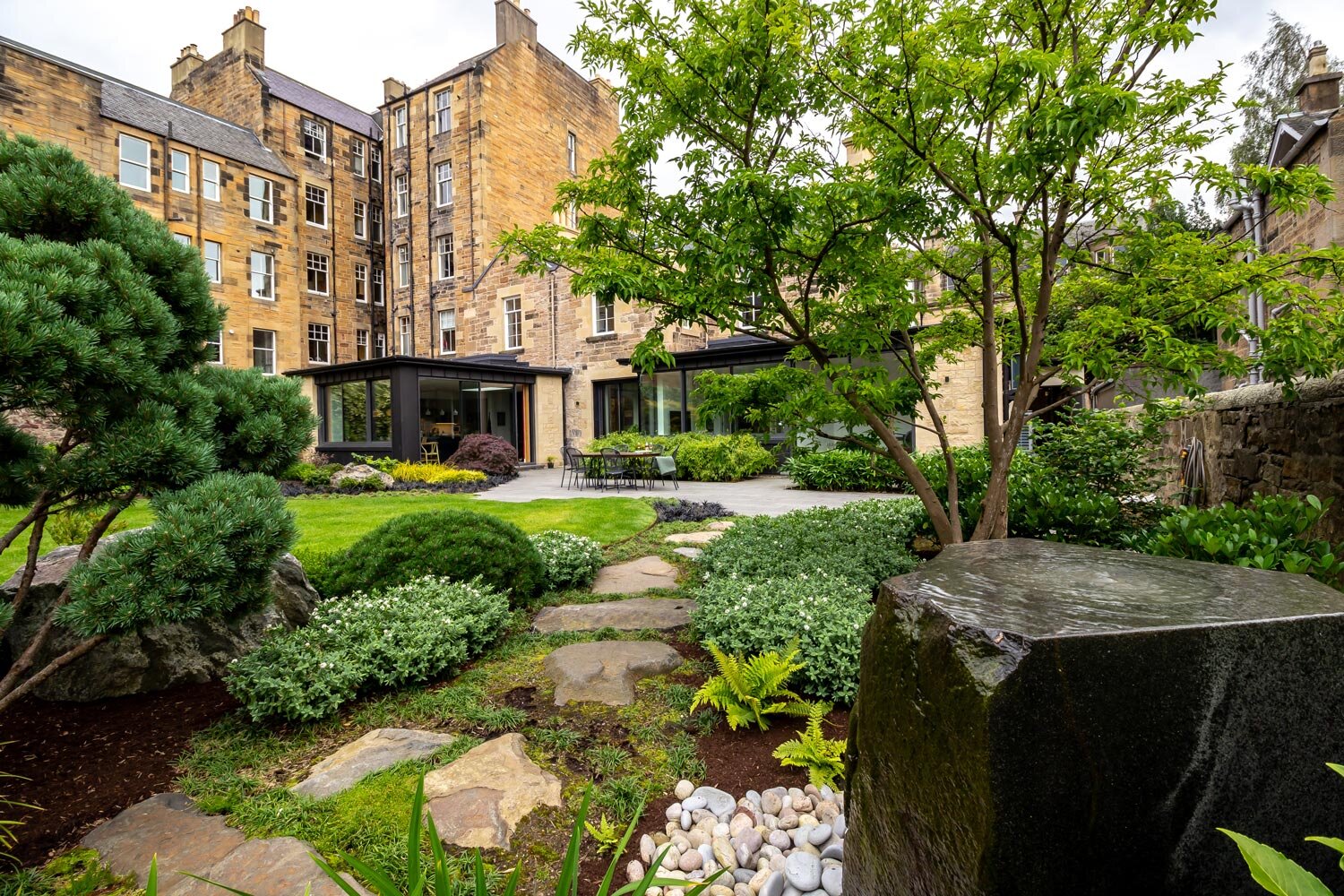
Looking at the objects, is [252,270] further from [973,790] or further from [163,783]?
[973,790]

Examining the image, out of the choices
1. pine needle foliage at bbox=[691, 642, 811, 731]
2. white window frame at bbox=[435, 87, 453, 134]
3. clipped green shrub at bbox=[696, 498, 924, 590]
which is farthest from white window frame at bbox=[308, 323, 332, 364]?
pine needle foliage at bbox=[691, 642, 811, 731]

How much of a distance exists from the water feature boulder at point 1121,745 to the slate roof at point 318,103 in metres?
32.1

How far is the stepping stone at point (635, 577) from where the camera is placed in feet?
17.8

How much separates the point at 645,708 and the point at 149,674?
2.63 m

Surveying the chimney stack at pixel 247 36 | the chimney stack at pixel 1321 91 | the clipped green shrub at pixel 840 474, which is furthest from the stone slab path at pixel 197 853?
the chimney stack at pixel 247 36

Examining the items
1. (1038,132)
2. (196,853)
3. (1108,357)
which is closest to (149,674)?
(196,853)

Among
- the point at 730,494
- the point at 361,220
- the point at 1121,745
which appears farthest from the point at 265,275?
the point at 1121,745

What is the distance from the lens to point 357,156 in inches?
1076

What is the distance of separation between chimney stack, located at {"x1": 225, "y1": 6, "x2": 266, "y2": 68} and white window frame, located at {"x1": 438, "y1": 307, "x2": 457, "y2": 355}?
1255 centimetres

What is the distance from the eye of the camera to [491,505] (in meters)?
10.6

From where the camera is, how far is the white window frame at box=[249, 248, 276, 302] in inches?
916

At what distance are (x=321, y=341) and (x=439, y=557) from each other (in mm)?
25254

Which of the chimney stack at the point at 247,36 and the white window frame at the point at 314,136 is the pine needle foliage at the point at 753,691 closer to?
the white window frame at the point at 314,136

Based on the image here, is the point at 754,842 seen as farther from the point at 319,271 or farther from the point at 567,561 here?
the point at 319,271
